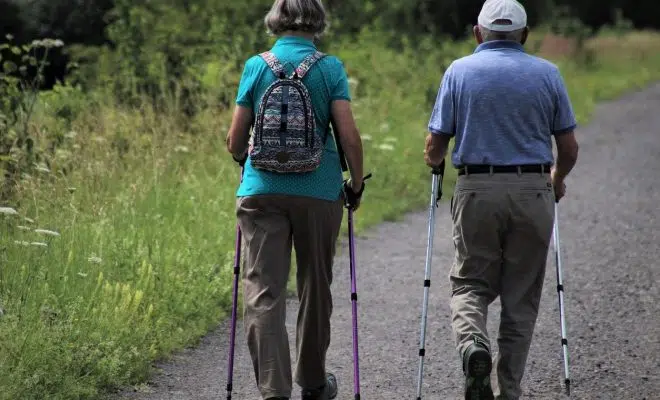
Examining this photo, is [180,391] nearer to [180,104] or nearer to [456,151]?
[456,151]

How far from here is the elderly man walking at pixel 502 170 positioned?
19.2 ft

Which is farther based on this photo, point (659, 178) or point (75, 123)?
point (659, 178)

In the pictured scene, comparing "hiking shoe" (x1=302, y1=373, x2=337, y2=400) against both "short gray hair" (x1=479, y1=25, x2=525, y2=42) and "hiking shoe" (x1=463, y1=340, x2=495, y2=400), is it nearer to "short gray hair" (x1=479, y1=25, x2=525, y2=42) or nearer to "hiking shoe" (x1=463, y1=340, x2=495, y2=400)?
"hiking shoe" (x1=463, y1=340, x2=495, y2=400)

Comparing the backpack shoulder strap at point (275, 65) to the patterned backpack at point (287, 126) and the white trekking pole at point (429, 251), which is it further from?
the white trekking pole at point (429, 251)

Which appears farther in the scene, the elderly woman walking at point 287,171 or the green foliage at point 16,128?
the green foliage at point 16,128

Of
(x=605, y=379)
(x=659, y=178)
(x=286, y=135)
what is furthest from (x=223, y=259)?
(x=659, y=178)

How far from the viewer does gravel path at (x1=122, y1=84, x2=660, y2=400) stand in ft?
22.7

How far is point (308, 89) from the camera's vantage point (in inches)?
221

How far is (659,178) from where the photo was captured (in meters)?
15.4

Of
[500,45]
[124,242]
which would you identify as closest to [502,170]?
[500,45]

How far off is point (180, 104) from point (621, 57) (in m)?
23.3

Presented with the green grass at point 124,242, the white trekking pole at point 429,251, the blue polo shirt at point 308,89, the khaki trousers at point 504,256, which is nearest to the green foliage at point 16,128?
the green grass at point 124,242

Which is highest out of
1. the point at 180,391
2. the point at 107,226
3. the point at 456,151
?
the point at 456,151

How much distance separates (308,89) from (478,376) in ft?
4.50
